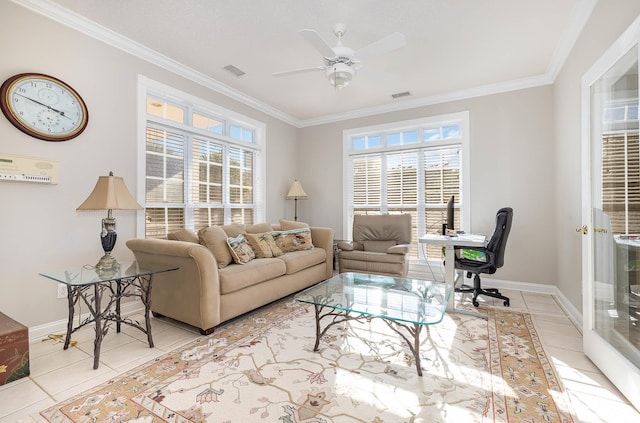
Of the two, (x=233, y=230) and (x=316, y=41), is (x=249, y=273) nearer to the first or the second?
(x=233, y=230)

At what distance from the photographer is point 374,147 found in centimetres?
508

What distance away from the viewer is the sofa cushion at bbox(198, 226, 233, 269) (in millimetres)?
2953

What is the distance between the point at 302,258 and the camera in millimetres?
3635

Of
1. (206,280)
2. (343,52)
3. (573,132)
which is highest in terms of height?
(343,52)

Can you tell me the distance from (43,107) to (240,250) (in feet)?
6.81

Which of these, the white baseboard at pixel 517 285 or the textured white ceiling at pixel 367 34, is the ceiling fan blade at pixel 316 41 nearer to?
the textured white ceiling at pixel 367 34

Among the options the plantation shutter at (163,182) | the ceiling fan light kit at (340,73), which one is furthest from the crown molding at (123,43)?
the ceiling fan light kit at (340,73)

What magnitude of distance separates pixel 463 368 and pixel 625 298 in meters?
1.11

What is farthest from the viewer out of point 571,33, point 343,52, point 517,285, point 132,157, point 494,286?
point 494,286

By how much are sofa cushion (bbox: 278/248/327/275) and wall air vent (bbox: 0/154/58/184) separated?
7.29 ft

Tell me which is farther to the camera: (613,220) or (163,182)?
(163,182)

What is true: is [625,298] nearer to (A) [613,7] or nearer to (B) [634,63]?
(B) [634,63]

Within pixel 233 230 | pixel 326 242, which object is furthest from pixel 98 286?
pixel 326 242

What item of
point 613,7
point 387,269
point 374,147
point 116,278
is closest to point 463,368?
point 387,269
